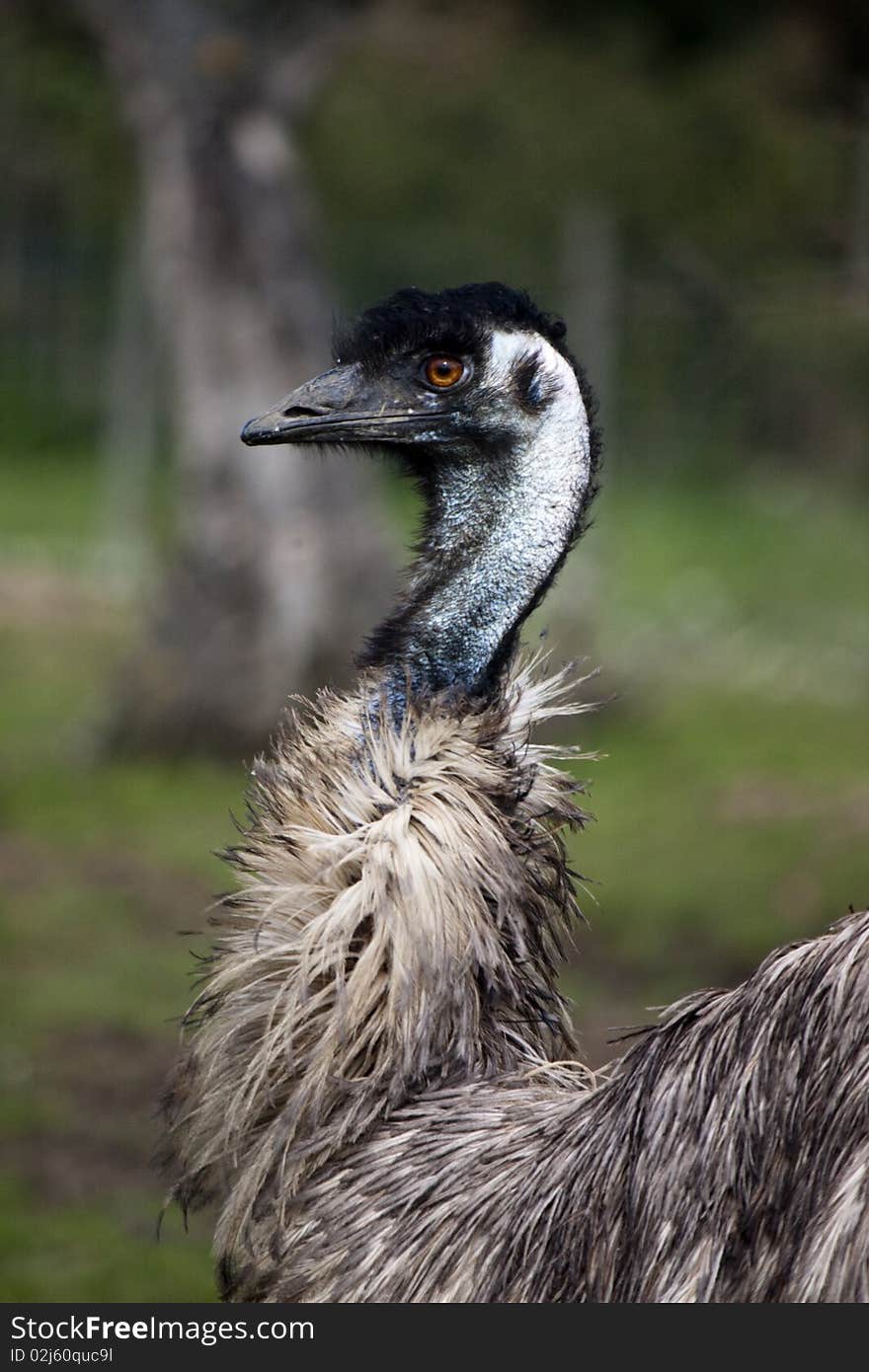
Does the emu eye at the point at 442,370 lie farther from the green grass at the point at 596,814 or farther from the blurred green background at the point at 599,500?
the green grass at the point at 596,814

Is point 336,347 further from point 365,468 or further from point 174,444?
point 174,444

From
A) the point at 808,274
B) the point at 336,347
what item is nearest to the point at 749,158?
the point at 808,274

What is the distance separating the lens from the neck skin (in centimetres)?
328

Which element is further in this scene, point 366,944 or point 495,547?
point 495,547

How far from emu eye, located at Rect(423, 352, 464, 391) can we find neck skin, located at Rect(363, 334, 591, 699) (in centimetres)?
6

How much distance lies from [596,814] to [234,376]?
2847 millimetres

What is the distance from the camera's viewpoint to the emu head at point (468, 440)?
3.29m

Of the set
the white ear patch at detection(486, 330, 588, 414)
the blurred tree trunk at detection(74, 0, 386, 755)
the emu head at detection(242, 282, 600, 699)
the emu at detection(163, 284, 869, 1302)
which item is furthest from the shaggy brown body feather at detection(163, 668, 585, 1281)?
the blurred tree trunk at detection(74, 0, 386, 755)

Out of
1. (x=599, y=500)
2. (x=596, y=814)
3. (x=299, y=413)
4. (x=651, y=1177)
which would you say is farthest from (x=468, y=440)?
(x=599, y=500)

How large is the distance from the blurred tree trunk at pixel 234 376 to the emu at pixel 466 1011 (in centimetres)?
671

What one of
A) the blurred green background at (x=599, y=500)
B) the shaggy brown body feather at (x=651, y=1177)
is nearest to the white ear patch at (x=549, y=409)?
the blurred green background at (x=599, y=500)

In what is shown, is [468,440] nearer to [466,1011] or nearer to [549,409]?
[549,409]

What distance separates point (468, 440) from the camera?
3.38m

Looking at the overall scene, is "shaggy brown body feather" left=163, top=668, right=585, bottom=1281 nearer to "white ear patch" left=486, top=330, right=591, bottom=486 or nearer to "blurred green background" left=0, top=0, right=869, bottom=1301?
"blurred green background" left=0, top=0, right=869, bottom=1301
